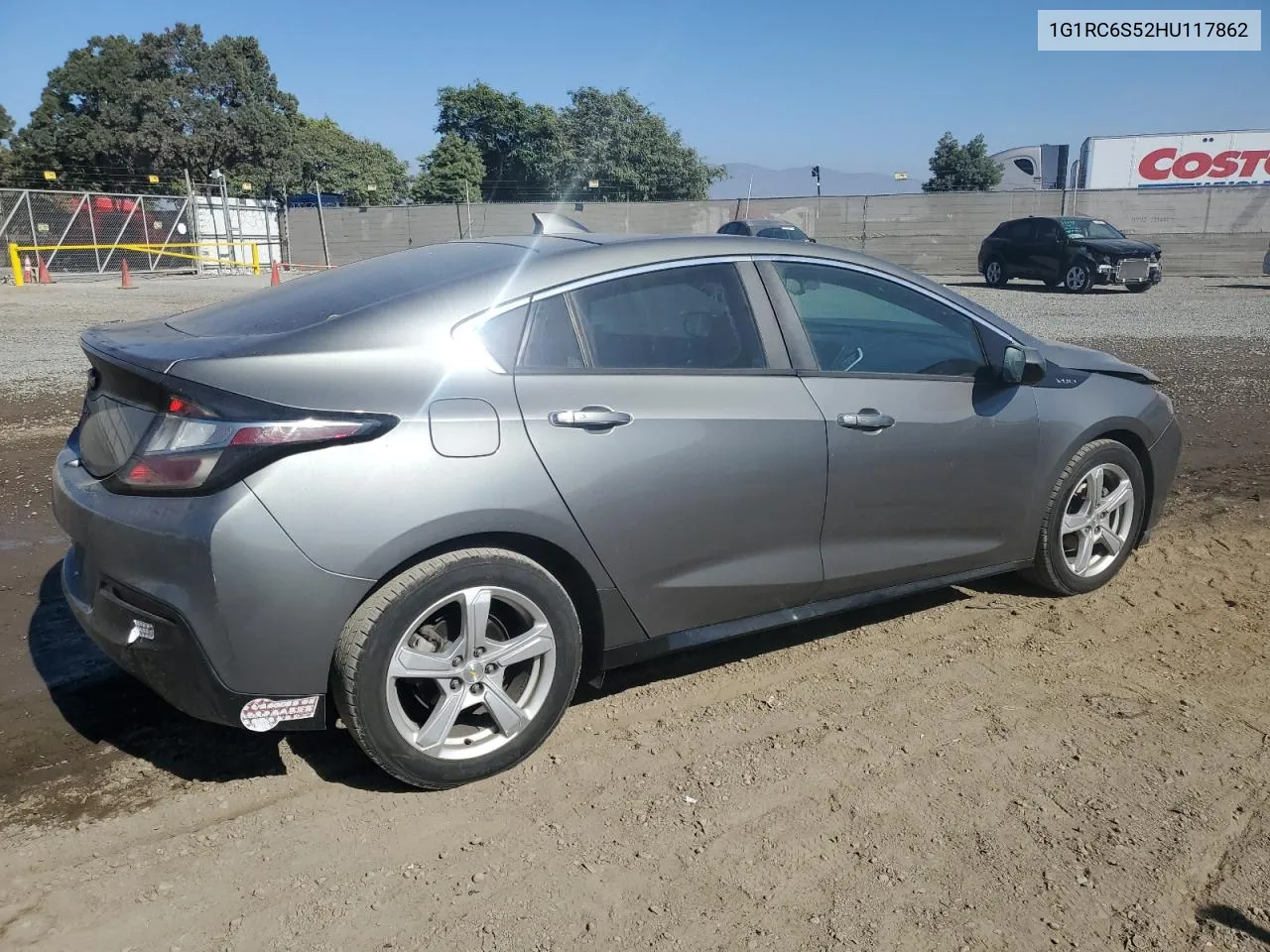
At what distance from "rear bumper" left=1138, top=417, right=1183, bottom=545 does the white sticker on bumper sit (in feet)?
12.6

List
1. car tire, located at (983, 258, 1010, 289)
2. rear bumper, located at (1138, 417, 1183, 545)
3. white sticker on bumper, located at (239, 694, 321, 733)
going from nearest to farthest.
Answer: white sticker on bumper, located at (239, 694, 321, 733) < rear bumper, located at (1138, 417, 1183, 545) < car tire, located at (983, 258, 1010, 289)

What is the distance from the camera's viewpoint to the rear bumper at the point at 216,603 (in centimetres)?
264

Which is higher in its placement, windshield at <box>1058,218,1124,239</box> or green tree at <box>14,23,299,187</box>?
green tree at <box>14,23,299,187</box>

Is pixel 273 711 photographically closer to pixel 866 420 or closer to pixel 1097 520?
pixel 866 420

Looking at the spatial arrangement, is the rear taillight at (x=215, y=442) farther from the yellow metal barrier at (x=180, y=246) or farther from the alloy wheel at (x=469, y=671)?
the yellow metal barrier at (x=180, y=246)

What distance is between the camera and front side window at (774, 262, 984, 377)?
3781 millimetres

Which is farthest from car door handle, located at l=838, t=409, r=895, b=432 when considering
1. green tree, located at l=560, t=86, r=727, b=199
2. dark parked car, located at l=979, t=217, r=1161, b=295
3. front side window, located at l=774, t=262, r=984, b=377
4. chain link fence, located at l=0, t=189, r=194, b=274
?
green tree, located at l=560, t=86, r=727, b=199

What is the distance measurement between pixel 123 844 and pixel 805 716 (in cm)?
211

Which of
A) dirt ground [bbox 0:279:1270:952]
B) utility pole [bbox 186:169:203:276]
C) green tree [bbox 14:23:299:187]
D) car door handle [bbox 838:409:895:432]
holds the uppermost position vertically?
green tree [bbox 14:23:299:187]

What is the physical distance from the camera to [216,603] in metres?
2.66

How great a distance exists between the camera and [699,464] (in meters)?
3.32

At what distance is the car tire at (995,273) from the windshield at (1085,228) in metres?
1.80

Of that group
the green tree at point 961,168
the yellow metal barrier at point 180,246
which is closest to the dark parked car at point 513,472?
the yellow metal barrier at point 180,246

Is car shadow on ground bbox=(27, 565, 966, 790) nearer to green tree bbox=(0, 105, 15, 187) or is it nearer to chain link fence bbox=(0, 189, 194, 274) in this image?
chain link fence bbox=(0, 189, 194, 274)
